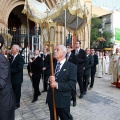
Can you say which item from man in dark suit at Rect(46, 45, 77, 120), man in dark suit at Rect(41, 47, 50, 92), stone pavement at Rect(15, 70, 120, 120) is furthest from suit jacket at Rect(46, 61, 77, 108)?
man in dark suit at Rect(41, 47, 50, 92)

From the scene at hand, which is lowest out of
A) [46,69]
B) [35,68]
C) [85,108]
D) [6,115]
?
[85,108]

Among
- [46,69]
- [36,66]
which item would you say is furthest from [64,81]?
[46,69]

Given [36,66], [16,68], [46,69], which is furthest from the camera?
[46,69]

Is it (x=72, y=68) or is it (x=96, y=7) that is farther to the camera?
(x=96, y=7)

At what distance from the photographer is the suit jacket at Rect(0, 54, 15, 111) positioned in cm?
271

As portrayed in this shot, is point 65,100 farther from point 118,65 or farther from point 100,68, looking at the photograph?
point 100,68

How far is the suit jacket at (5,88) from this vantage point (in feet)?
8.90

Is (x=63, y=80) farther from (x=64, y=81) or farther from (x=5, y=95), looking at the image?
(x=5, y=95)

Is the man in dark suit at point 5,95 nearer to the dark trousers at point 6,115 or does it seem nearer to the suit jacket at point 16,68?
the dark trousers at point 6,115

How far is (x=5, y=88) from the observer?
2.91 meters

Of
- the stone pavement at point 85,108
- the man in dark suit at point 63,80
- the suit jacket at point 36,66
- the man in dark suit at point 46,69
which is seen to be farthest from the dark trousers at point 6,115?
the man in dark suit at point 46,69

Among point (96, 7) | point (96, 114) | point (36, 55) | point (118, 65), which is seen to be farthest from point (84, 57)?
point (96, 7)

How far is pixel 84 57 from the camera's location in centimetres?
683

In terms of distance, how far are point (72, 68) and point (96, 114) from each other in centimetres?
241
